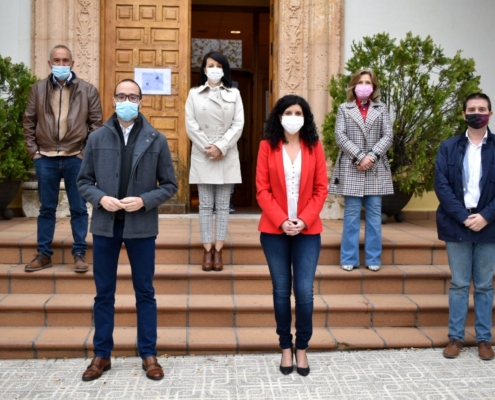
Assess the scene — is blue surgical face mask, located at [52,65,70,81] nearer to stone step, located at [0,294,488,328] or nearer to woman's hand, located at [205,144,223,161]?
woman's hand, located at [205,144,223,161]

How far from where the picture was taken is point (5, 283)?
5.61 m

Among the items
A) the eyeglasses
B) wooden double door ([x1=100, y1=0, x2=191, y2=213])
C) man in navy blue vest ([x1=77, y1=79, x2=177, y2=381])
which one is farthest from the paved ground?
wooden double door ([x1=100, y1=0, x2=191, y2=213])

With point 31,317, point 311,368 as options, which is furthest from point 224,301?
point 31,317

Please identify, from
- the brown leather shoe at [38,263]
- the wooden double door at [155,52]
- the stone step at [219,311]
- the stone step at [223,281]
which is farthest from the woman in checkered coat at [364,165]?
the wooden double door at [155,52]

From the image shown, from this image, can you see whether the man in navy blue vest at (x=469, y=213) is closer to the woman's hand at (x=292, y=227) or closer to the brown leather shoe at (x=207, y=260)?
the woman's hand at (x=292, y=227)

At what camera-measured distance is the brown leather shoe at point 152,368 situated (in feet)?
14.1

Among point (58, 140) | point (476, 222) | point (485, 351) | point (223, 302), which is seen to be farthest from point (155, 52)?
point (485, 351)

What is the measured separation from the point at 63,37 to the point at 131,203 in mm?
4656

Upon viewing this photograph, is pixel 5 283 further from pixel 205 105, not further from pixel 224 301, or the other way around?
pixel 205 105

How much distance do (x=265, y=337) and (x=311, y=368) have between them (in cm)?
60

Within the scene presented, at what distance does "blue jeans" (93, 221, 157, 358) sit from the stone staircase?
48 centimetres

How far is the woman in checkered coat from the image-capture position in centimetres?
591

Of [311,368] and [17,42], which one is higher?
[17,42]

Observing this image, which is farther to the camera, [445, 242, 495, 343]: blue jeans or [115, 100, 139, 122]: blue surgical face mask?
[445, 242, 495, 343]: blue jeans
